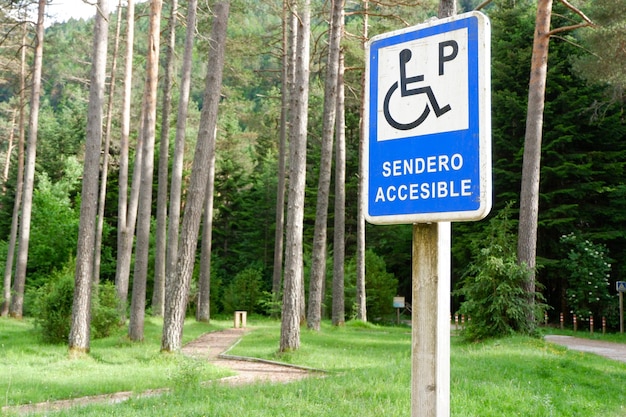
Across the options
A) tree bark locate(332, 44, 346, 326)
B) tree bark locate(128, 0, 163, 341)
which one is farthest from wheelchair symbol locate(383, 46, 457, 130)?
tree bark locate(332, 44, 346, 326)

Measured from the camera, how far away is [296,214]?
14109 mm

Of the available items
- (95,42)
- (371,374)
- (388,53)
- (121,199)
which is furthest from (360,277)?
(388,53)

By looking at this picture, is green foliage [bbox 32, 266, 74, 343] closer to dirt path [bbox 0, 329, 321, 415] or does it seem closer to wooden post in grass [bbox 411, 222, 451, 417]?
dirt path [bbox 0, 329, 321, 415]

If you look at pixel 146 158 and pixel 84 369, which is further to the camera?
pixel 146 158

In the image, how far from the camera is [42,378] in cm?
996

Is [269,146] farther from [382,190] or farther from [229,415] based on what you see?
[382,190]

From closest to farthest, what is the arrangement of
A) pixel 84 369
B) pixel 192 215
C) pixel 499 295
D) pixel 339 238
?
pixel 84 369
pixel 192 215
pixel 499 295
pixel 339 238

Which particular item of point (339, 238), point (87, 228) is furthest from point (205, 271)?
point (87, 228)

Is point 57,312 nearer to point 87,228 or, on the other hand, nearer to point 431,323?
point 87,228

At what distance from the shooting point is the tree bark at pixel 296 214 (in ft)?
44.9

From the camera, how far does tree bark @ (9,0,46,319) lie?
910 inches

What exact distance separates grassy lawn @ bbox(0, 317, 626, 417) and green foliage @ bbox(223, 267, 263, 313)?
19239mm

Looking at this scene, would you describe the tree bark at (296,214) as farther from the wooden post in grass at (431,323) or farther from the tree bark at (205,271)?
the wooden post in grass at (431,323)

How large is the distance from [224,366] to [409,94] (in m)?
11.0
